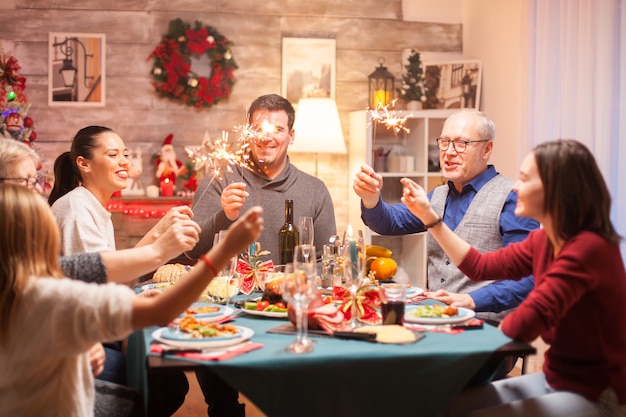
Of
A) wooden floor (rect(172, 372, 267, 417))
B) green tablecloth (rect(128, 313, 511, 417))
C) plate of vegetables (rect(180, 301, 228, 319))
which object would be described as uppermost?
plate of vegetables (rect(180, 301, 228, 319))

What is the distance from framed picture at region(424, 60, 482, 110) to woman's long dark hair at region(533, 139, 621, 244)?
3485 mm

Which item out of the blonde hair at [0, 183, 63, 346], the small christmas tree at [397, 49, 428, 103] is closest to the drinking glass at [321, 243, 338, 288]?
the blonde hair at [0, 183, 63, 346]

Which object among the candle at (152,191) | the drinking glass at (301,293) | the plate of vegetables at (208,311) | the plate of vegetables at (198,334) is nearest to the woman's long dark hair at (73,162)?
the plate of vegetables at (208,311)

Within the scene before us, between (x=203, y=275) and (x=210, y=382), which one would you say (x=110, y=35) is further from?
(x=203, y=275)

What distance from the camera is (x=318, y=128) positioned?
5.12m

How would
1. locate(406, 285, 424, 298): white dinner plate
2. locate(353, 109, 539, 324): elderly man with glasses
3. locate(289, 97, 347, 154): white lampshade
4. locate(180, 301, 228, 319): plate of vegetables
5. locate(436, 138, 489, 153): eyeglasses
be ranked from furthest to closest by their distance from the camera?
locate(289, 97, 347, 154): white lampshade, locate(436, 138, 489, 153): eyeglasses, locate(353, 109, 539, 324): elderly man with glasses, locate(406, 285, 424, 298): white dinner plate, locate(180, 301, 228, 319): plate of vegetables

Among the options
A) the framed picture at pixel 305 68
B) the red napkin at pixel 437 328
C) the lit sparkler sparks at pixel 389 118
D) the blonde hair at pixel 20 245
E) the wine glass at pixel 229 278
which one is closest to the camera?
the blonde hair at pixel 20 245

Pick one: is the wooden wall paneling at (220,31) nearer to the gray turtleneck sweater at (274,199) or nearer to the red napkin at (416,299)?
the gray turtleneck sweater at (274,199)

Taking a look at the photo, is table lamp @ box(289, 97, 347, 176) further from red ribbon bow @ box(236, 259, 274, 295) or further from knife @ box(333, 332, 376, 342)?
knife @ box(333, 332, 376, 342)

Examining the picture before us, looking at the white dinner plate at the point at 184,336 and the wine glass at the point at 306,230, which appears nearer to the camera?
the white dinner plate at the point at 184,336

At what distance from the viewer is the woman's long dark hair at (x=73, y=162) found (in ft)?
9.74

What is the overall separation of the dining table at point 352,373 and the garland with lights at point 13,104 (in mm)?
3237

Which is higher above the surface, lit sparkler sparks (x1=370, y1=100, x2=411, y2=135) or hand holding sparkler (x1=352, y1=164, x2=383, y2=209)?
lit sparkler sparks (x1=370, y1=100, x2=411, y2=135)

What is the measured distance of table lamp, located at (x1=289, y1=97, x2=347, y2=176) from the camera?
509 cm
